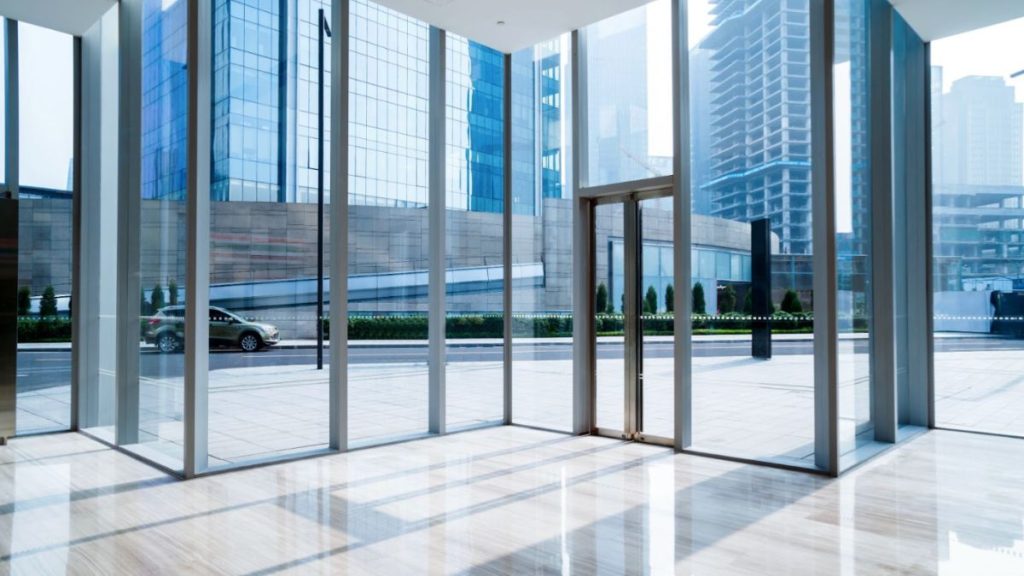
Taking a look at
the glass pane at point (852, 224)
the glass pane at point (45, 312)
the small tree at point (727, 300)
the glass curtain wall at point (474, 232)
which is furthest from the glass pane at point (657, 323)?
the glass pane at point (45, 312)

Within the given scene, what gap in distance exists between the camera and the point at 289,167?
547 cm

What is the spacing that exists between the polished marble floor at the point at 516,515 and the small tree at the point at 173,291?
1331 mm

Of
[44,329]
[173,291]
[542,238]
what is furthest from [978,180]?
[44,329]

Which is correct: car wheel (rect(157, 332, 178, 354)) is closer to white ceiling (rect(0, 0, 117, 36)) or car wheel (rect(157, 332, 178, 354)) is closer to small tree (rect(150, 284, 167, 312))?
small tree (rect(150, 284, 167, 312))

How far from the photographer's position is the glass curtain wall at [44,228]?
6449 mm

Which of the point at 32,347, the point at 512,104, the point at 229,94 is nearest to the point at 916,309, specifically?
the point at 512,104

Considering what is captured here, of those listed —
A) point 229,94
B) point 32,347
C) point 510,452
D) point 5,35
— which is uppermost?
point 5,35

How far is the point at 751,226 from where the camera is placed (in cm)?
546

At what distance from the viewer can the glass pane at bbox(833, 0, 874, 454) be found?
16.9 feet

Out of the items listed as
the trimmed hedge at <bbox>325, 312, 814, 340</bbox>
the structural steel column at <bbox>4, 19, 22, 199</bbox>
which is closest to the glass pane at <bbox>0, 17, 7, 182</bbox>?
the structural steel column at <bbox>4, 19, 22, 199</bbox>

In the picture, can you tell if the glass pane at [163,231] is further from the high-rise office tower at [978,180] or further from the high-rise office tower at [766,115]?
the high-rise office tower at [978,180]

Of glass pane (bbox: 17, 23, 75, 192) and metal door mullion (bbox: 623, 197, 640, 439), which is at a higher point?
glass pane (bbox: 17, 23, 75, 192)

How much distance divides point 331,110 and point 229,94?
2.78ft

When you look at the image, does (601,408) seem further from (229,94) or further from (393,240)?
(229,94)
